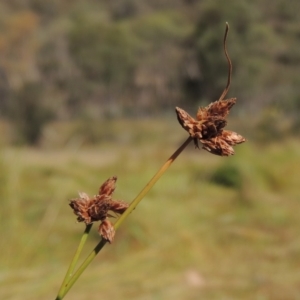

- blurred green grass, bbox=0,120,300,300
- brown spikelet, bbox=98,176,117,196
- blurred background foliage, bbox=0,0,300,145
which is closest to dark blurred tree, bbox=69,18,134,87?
blurred background foliage, bbox=0,0,300,145

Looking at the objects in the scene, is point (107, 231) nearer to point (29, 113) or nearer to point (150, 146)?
point (150, 146)

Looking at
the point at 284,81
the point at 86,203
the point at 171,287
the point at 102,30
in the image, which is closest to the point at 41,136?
the point at 102,30

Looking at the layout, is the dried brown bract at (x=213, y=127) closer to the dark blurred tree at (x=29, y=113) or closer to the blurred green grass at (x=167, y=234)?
the blurred green grass at (x=167, y=234)

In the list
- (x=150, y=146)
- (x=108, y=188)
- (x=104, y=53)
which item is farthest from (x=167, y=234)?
(x=104, y=53)

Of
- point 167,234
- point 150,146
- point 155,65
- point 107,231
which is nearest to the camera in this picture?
point 107,231

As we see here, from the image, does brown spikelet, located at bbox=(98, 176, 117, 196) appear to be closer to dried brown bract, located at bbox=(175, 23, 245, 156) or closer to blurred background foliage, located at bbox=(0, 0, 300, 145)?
dried brown bract, located at bbox=(175, 23, 245, 156)

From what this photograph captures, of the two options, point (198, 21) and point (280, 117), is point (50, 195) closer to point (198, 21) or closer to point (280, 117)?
point (280, 117)

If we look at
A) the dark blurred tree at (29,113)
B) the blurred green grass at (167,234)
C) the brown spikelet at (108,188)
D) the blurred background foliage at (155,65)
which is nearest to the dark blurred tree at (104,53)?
the blurred background foliage at (155,65)
